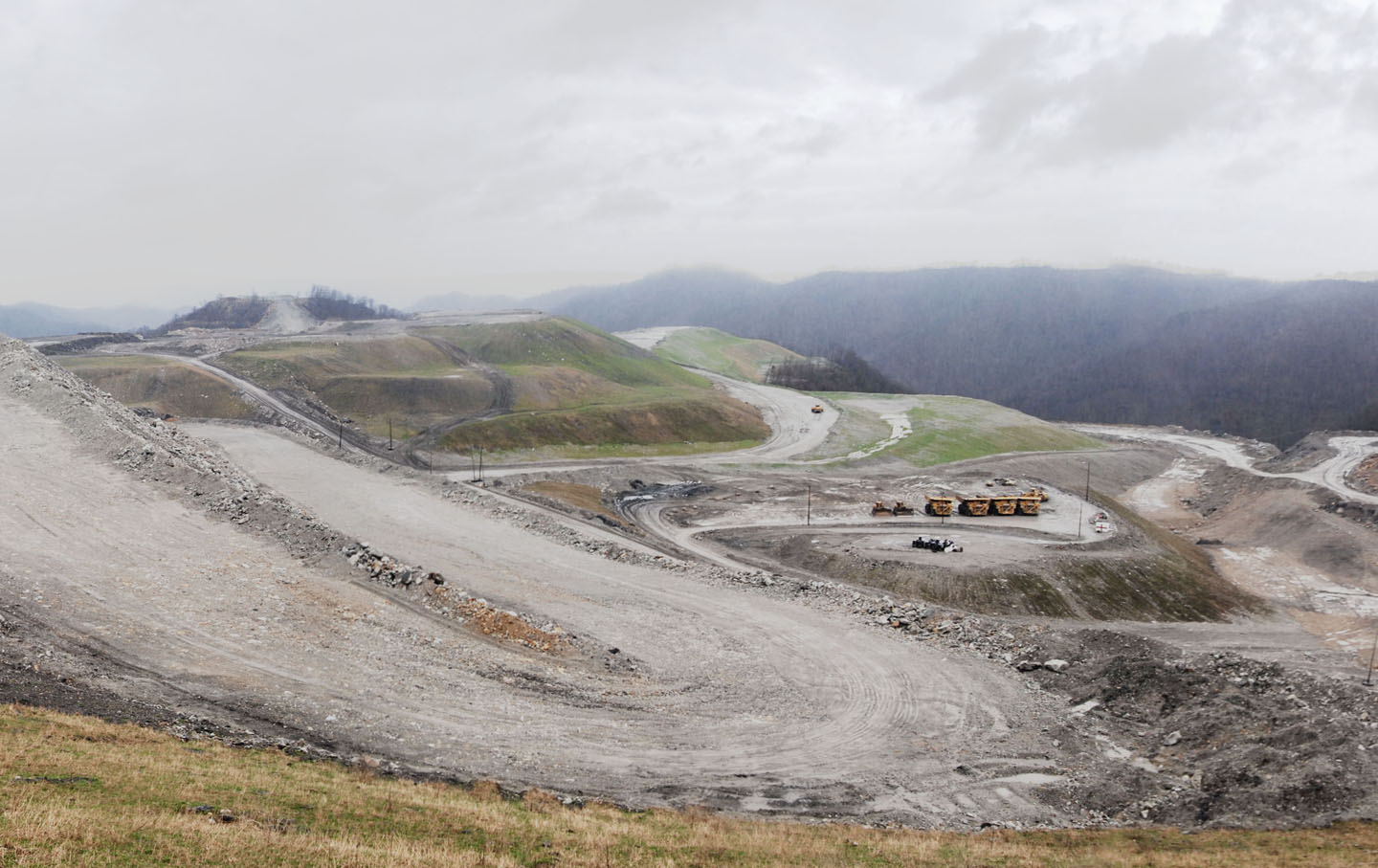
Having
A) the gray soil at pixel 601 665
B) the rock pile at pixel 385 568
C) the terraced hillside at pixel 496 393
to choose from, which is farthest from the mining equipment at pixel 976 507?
the rock pile at pixel 385 568

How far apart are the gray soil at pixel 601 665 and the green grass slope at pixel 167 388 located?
109 ft

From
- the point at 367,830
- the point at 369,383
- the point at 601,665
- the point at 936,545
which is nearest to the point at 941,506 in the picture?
the point at 936,545

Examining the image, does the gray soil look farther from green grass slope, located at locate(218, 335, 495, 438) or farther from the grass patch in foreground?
green grass slope, located at locate(218, 335, 495, 438)

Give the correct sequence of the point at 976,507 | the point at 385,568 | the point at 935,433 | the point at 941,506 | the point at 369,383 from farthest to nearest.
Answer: the point at 935,433 < the point at 369,383 < the point at 976,507 < the point at 941,506 < the point at 385,568

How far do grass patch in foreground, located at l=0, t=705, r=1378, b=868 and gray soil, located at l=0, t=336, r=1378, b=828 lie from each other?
2044 millimetres

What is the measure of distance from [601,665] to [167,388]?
85777mm

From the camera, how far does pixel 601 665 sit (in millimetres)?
33875

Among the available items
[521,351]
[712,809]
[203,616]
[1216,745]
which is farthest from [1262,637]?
[521,351]

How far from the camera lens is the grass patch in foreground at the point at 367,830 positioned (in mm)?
13781

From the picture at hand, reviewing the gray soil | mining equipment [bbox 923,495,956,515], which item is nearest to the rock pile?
the gray soil

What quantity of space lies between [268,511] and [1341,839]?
49935mm

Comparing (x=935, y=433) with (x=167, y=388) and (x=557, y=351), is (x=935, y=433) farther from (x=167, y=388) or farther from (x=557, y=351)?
(x=167, y=388)

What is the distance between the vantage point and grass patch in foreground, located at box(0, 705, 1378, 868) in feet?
45.2

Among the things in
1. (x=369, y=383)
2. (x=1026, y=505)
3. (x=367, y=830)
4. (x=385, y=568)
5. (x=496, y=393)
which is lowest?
(x=1026, y=505)
